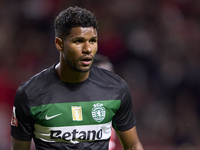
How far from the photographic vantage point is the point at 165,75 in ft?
21.0

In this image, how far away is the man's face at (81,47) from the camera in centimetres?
267

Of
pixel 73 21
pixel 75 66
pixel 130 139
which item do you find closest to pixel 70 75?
pixel 75 66

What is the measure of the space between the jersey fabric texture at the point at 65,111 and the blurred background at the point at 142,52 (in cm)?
322

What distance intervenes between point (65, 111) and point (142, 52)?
3.84 m

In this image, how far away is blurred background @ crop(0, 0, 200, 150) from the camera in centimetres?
617

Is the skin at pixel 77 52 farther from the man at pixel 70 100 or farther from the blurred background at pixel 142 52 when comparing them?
the blurred background at pixel 142 52

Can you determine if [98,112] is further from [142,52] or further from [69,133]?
[142,52]

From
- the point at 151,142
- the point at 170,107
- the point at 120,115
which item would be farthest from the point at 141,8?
the point at 120,115

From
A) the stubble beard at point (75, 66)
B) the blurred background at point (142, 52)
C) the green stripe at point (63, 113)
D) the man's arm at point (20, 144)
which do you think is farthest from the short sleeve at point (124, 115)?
the blurred background at point (142, 52)

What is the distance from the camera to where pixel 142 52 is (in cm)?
647

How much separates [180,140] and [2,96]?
2771 millimetres

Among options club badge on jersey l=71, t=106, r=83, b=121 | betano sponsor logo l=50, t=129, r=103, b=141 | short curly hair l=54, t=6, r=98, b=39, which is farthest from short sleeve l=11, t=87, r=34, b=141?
short curly hair l=54, t=6, r=98, b=39

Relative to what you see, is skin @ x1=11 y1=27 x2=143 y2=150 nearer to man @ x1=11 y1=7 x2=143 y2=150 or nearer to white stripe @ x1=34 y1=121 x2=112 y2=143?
man @ x1=11 y1=7 x2=143 y2=150

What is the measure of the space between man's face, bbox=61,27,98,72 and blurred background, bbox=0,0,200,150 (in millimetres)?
3492
